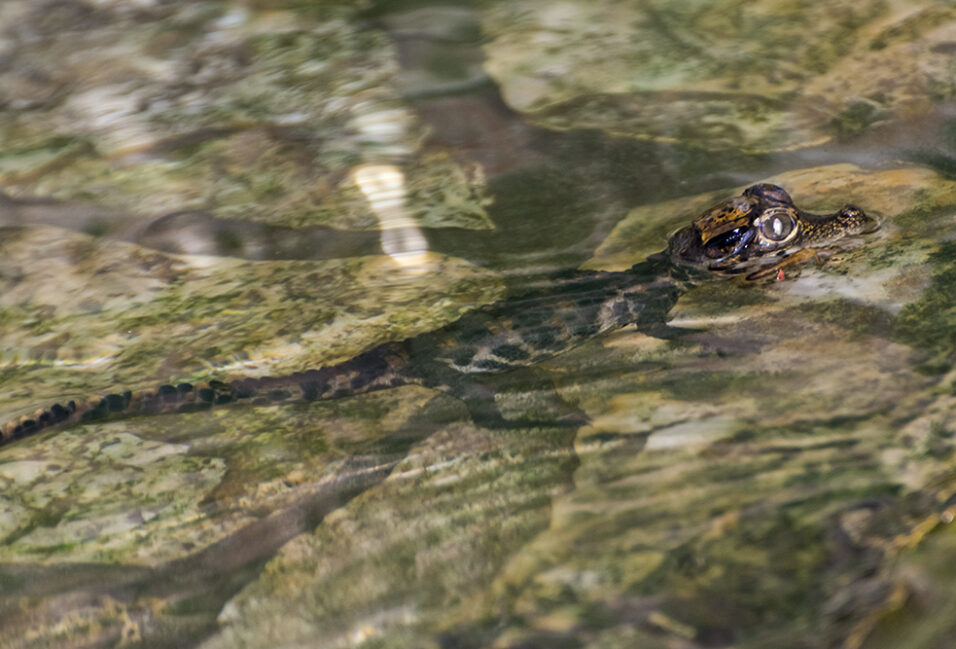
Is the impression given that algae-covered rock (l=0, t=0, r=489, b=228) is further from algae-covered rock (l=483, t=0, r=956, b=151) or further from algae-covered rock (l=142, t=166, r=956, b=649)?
algae-covered rock (l=142, t=166, r=956, b=649)

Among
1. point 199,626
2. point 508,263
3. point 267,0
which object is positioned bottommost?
point 199,626

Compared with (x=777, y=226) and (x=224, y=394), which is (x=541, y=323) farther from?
(x=224, y=394)

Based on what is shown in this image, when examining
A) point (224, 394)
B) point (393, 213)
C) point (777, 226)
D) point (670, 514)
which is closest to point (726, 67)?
point (777, 226)

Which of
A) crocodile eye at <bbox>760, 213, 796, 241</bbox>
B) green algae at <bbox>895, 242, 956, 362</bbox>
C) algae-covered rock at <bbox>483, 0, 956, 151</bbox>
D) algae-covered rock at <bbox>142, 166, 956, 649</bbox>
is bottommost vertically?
algae-covered rock at <bbox>142, 166, 956, 649</bbox>

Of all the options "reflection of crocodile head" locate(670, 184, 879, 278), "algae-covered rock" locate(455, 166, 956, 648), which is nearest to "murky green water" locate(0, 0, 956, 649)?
"algae-covered rock" locate(455, 166, 956, 648)

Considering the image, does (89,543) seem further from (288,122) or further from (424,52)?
(424,52)

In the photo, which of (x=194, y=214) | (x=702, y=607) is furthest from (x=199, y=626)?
(x=194, y=214)

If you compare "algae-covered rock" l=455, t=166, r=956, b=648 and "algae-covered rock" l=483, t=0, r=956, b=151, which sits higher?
"algae-covered rock" l=483, t=0, r=956, b=151
